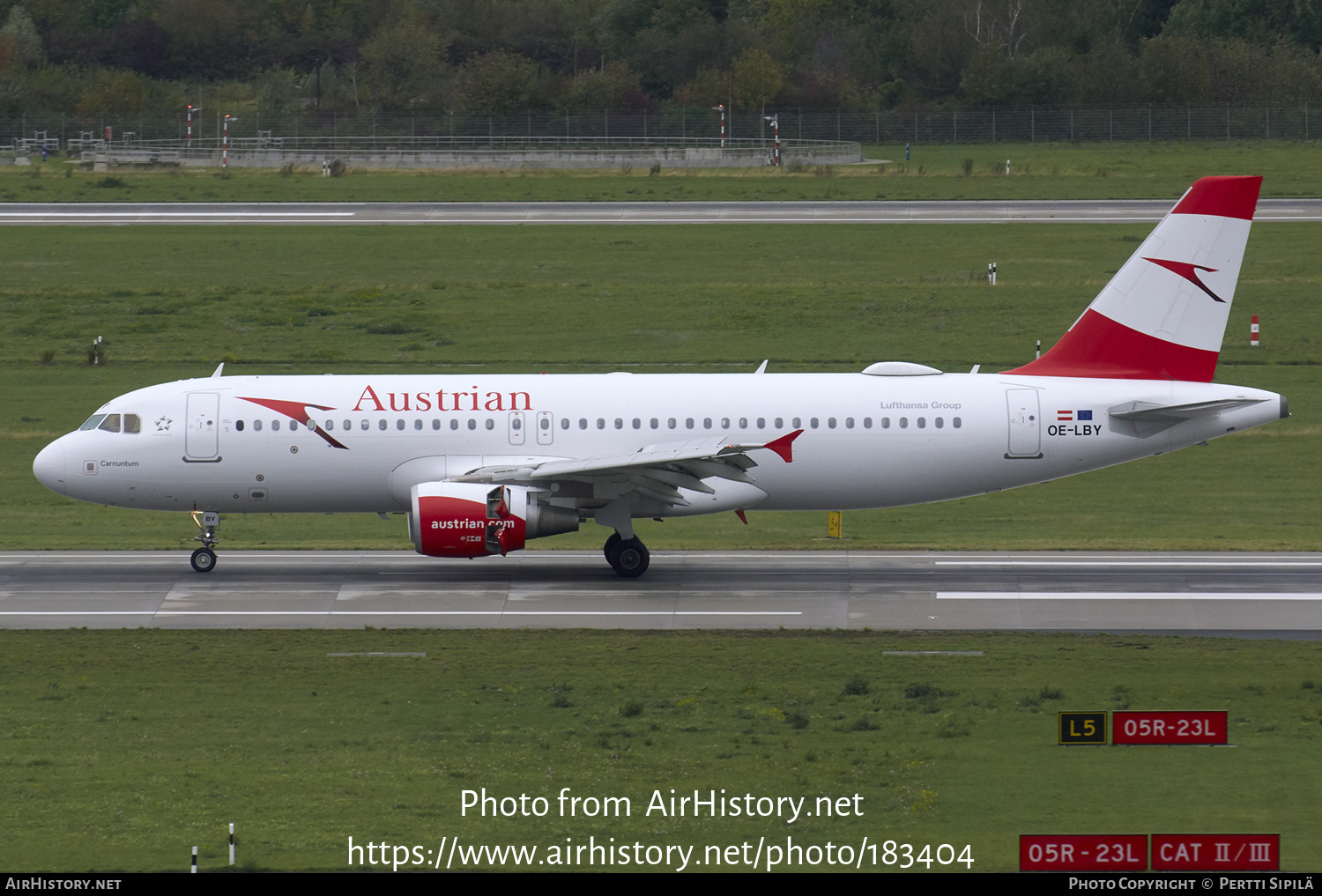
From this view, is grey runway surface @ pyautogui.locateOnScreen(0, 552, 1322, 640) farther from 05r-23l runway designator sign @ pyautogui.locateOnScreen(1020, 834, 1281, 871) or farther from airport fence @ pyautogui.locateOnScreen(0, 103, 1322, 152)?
airport fence @ pyautogui.locateOnScreen(0, 103, 1322, 152)

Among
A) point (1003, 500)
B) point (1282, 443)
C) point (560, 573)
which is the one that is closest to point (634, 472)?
point (560, 573)

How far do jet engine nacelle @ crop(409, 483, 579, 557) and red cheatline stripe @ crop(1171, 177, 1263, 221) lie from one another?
52.1ft

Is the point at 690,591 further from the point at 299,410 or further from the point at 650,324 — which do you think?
the point at 650,324

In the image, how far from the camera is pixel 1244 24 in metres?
122

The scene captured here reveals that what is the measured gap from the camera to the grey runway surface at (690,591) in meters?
30.0

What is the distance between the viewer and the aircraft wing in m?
32.0

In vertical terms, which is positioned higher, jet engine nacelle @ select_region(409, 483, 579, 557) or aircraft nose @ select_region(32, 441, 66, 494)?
aircraft nose @ select_region(32, 441, 66, 494)

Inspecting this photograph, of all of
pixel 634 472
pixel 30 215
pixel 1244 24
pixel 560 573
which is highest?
pixel 1244 24

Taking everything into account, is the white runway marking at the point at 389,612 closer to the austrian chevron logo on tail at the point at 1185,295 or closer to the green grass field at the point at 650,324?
the green grass field at the point at 650,324

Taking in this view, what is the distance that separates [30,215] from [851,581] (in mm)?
57383

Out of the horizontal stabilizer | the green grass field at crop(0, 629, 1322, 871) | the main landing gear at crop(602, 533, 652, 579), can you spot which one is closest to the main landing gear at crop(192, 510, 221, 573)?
the green grass field at crop(0, 629, 1322, 871)

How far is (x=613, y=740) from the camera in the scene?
837 inches

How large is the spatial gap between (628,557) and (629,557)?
0.13 ft

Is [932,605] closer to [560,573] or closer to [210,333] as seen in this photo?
[560,573]
